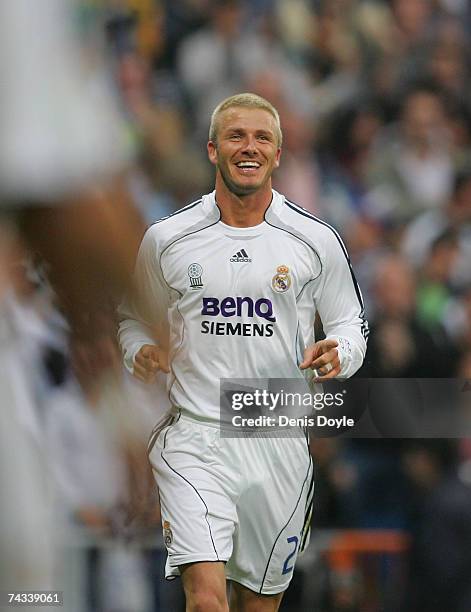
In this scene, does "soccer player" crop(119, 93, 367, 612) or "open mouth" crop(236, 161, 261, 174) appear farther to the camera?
"open mouth" crop(236, 161, 261, 174)

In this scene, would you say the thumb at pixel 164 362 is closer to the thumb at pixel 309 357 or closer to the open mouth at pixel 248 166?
the thumb at pixel 309 357

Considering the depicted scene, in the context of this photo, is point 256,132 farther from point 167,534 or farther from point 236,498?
point 167,534

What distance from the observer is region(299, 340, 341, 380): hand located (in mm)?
4121

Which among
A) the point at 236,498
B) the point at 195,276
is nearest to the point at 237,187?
the point at 195,276

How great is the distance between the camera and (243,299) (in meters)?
4.31

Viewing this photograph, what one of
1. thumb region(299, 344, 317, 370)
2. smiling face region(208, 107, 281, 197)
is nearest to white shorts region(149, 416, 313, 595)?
thumb region(299, 344, 317, 370)

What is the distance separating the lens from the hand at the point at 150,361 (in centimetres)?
419

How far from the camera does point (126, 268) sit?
4.74ft

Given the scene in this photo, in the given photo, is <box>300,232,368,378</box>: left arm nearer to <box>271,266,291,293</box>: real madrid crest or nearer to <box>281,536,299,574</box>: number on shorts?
<box>271,266,291,293</box>: real madrid crest

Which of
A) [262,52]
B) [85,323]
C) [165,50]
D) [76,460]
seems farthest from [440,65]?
[85,323]

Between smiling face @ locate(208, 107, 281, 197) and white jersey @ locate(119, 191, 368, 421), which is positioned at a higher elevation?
smiling face @ locate(208, 107, 281, 197)

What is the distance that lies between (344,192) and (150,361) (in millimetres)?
1603

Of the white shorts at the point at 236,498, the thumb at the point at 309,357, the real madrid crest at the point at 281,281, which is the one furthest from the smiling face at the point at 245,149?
the white shorts at the point at 236,498

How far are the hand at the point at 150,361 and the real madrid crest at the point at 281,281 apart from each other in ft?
1.51
